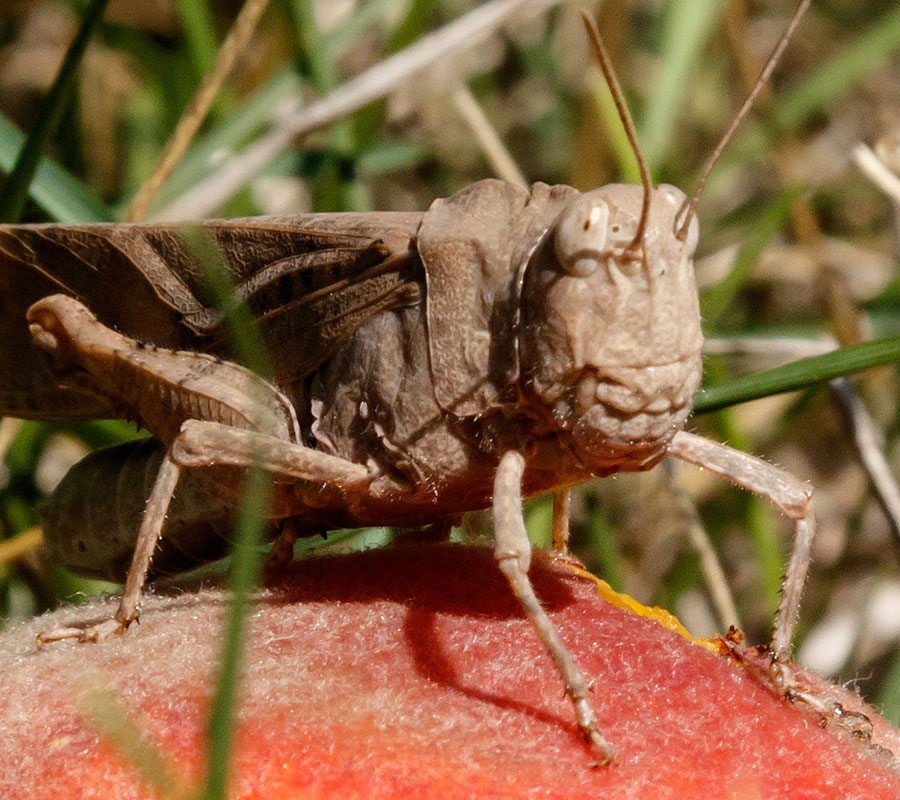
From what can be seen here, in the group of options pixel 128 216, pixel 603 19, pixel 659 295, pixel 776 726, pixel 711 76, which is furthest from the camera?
pixel 711 76

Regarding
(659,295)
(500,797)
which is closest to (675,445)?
(659,295)

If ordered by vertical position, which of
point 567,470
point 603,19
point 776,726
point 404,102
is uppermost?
point 603,19

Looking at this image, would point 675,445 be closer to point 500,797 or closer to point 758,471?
point 758,471

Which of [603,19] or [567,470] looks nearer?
[567,470]

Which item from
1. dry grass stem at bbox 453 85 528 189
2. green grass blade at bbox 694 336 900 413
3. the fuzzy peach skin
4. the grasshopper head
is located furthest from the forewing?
dry grass stem at bbox 453 85 528 189

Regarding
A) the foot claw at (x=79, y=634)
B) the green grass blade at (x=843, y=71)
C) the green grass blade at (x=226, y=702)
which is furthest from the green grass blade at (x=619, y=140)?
the green grass blade at (x=226, y=702)

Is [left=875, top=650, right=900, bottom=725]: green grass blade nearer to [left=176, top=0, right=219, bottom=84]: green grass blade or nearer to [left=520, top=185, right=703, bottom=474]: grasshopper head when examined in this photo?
[left=520, top=185, right=703, bottom=474]: grasshopper head

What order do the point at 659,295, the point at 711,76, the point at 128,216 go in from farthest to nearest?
the point at 711,76 → the point at 128,216 → the point at 659,295
